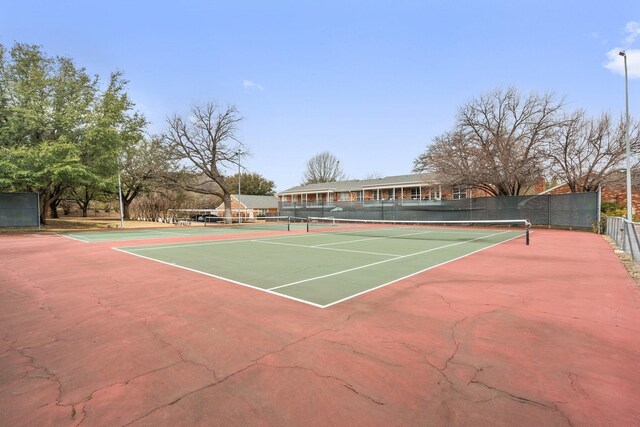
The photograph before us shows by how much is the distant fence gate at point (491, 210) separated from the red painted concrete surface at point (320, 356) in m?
18.5

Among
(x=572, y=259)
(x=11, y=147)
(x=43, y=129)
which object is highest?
(x=43, y=129)

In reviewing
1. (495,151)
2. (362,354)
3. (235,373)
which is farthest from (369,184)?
(235,373)

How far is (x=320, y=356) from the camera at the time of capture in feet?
11.7

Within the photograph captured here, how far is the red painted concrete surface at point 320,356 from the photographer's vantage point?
2.62 meters

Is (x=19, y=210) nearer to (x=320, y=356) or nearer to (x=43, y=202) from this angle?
(x=43, y=202)

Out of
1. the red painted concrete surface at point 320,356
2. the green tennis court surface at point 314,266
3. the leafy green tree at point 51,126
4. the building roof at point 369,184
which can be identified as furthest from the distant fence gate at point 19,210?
the building roof at point 369,184

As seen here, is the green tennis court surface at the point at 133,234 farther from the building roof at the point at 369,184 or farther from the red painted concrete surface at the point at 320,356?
the building roof at the point at 369,184

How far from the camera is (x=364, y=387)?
2951 millimetres

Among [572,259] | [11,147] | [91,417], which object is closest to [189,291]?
[91,417]

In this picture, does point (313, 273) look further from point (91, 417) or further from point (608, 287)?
point (608, 287)

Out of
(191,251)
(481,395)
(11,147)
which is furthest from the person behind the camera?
(11,147)

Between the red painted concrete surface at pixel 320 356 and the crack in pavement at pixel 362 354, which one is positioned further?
the crack in pavement at pixel 362 354

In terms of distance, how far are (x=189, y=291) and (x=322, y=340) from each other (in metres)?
3.47

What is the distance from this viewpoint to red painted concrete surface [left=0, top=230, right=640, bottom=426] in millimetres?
2621
